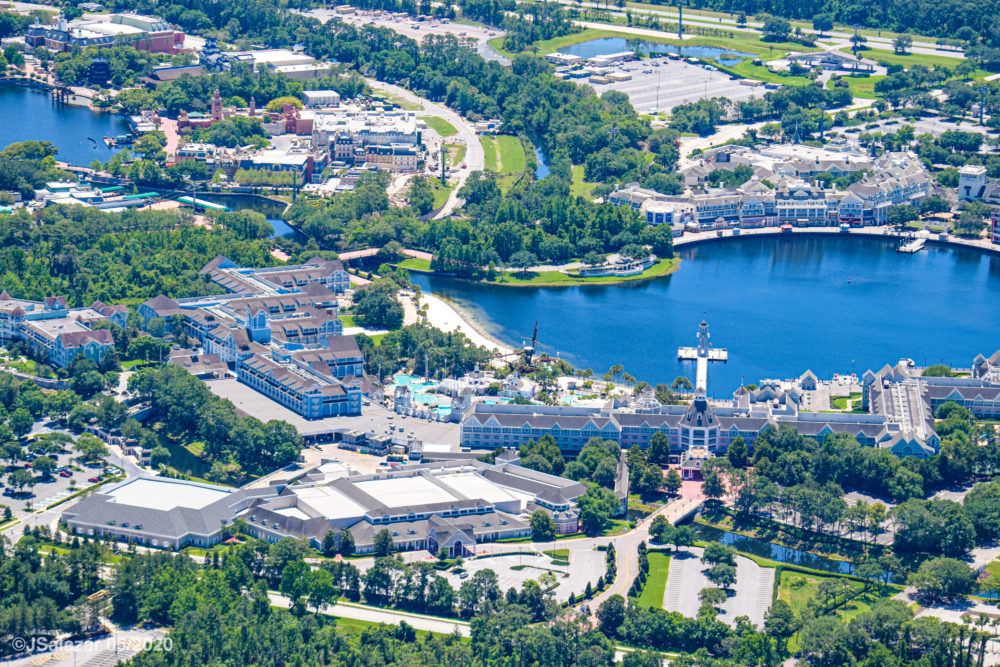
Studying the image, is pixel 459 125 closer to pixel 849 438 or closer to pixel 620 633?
pixel 849 438

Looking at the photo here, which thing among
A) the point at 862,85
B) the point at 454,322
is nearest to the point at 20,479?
the point at 454,322

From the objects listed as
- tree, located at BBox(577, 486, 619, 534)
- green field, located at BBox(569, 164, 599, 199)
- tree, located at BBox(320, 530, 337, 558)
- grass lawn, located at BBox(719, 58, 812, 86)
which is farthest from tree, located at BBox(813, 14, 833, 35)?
tree, located at BBox(320, 530, 337, 558)

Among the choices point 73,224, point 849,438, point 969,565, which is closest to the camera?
point 969,565

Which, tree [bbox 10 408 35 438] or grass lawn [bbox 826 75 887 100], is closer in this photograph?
tree [bbox 10 408 35 438]

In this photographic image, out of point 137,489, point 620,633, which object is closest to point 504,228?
point 137,489

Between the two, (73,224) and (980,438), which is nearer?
(980,438)

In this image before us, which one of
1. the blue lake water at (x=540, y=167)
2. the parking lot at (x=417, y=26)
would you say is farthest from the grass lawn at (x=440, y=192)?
the parking lot at (x=417, y=26)

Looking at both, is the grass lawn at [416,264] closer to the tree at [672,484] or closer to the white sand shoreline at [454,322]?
the white sand shoreline at [454,322]

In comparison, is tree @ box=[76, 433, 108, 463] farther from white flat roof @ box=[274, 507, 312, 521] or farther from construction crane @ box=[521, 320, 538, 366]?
construction crane @ box=[521, 320, 538, 366]
